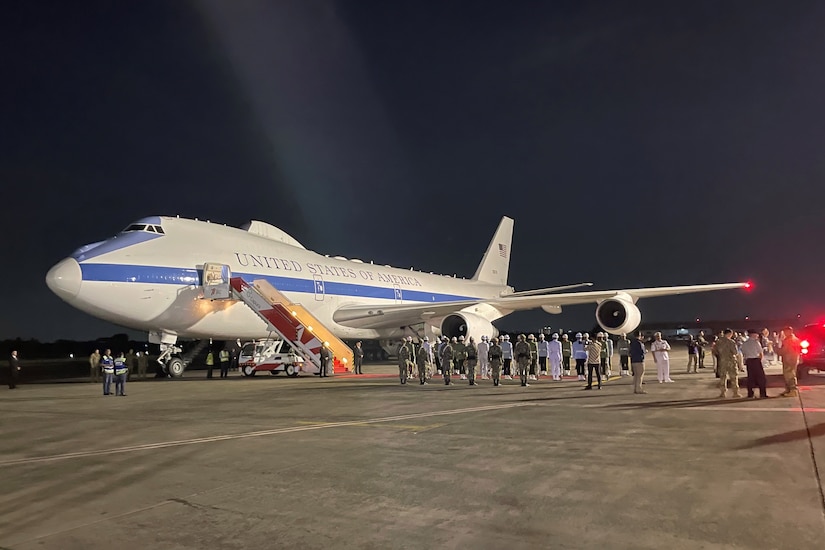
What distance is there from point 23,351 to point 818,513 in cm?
8113

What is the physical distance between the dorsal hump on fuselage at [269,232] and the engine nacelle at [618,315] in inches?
538

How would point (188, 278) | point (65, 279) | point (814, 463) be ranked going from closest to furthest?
1. point (814, 463)
2. point (65, 279)
3. point (188, 278)

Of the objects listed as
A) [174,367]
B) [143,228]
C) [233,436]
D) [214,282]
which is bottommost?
[233,436]

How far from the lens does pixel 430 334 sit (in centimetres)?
2711

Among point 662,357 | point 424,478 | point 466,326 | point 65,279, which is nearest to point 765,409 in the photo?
point 662,357

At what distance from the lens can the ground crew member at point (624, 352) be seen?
1867 cm

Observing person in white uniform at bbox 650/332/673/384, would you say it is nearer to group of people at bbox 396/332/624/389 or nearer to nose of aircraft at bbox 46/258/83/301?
group of people at bbox 396/332/624/389

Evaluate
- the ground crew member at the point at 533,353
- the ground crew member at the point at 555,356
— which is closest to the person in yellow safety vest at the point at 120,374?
the ground crew member at the point at 533,353

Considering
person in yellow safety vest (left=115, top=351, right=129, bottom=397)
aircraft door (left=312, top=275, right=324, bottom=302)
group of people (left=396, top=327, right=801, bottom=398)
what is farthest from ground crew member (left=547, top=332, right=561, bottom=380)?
person in yellow safety vest (left=115, top=351, right=129, bottom=397)

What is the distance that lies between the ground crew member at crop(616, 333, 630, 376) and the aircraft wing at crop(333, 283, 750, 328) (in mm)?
2716

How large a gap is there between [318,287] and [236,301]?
15.9ft

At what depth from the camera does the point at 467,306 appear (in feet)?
80.7

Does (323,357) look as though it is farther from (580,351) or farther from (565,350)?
(580,351)

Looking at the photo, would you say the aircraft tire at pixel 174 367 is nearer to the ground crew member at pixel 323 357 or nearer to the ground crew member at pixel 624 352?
the ground crew member at pixel 323 357
